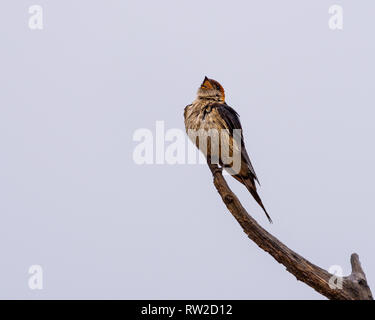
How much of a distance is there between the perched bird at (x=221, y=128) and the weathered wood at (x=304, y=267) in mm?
1370

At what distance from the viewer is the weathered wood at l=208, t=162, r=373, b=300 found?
7812 millimetres

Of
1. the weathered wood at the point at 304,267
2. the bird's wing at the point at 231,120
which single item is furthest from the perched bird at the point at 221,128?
the weathered wood at the point at 304,267

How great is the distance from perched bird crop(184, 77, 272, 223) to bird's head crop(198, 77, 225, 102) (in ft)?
0.11

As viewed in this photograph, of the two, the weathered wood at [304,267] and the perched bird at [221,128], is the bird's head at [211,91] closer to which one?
the perched bird at [221,128]

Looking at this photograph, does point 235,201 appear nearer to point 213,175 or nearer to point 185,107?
point 213,175

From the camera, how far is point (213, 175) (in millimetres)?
9039

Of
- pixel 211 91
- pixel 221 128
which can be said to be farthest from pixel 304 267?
pixel 211 91

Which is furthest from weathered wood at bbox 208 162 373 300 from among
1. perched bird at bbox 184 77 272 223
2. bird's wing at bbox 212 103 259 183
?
bird's wing at bbox 212 103 259 183

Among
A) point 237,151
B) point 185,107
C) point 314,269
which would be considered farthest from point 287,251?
point 185,107

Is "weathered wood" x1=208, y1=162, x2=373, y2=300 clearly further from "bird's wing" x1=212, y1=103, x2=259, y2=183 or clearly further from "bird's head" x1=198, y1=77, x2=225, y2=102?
"bird's head" x1=198, y1=77, x2=225, y2=102

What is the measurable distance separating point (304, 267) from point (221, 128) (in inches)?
106

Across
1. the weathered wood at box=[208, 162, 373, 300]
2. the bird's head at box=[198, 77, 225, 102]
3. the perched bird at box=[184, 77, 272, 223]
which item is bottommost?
the weathered wood at box=[208, 162, 373, 300]
